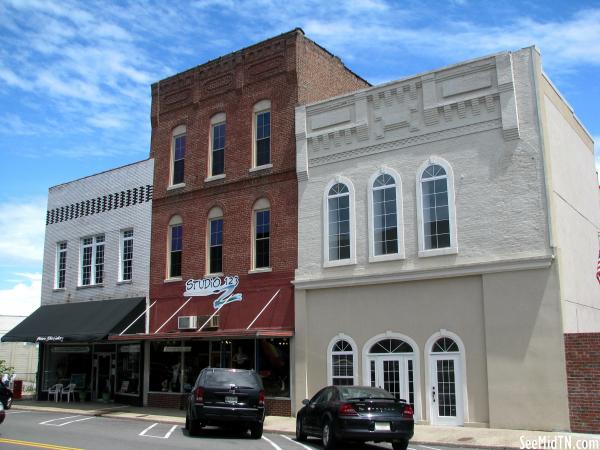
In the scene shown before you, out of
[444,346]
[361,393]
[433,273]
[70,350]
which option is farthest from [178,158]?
[361,393]

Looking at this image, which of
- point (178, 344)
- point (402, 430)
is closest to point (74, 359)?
point (178, 344)

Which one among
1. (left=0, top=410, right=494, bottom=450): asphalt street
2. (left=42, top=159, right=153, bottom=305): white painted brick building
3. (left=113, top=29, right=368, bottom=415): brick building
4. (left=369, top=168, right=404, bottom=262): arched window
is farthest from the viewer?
(left=42, top=159, right=153, bottom=305): white painted brick building

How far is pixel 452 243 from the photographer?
18781 mm

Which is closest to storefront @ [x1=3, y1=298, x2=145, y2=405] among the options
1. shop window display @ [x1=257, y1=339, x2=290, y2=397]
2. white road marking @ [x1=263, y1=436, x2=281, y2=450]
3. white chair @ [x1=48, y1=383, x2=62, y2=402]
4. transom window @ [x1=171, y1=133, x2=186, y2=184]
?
white chair @ [x1=48, y1=383, x2=62, y2=402]

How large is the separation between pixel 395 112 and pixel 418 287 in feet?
17.8

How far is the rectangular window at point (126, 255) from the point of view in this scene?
91.3 feet

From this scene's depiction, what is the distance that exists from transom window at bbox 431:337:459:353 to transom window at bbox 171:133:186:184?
41.7ft

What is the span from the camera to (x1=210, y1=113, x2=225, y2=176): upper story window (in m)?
25.5

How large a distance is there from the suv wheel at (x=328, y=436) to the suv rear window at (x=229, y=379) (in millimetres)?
2852

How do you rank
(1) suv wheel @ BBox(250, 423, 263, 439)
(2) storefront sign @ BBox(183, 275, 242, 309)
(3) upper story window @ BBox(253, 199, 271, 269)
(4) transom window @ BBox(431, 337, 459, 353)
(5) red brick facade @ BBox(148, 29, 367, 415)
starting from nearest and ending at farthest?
(1) suv wheel @ BBox(250, 423, 263, 439) → (4) transom window @ BBox(431, 337, 459, 353) → (5) red brick facade @ BBox(148, 29, 367, 415) → (3) upper story window @ BBox(253, 199, 271, 269) → (2) storefront sign @ BBox(183, 275, 242, 309)

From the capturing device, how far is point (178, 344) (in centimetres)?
2497

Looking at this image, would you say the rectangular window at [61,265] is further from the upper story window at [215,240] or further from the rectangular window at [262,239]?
the rectangular window at [262,239]

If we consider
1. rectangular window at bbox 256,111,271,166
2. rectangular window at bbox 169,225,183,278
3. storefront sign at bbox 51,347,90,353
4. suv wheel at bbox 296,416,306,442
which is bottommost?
Answer: suv wheel at bbox 296,416,306,442

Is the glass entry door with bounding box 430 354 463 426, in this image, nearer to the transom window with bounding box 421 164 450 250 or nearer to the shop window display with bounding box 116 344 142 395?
the transom window with bounding box 421 164 450 250
